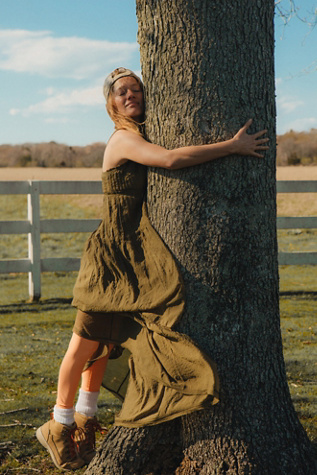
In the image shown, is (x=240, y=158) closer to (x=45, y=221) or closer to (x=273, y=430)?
(x=273, y=430)

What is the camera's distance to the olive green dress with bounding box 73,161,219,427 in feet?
9.84

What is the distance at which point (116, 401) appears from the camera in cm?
473

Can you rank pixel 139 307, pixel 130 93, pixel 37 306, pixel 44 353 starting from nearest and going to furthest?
pixel 139 307 < pixel 130 93 < pixel 44 353 < pixel 37 306

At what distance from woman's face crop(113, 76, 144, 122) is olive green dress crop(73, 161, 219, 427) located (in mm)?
272

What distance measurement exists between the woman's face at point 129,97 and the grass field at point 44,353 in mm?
1956

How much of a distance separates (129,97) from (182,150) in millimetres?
501

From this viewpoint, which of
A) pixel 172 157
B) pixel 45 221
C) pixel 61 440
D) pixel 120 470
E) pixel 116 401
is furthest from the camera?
pixel 45 221

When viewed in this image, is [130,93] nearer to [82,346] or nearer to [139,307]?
[139,307]

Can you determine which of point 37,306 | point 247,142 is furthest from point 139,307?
point 37,306

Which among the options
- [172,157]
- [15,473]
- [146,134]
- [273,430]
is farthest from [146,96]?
[15,473]

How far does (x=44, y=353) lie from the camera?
614 centimetres

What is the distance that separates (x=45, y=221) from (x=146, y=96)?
5.89 metres

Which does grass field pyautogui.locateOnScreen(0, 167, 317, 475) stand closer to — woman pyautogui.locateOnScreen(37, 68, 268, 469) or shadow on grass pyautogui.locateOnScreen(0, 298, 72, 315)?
shadow on grass pyautogui.locateOnScreen(0, 298, 72, 315)

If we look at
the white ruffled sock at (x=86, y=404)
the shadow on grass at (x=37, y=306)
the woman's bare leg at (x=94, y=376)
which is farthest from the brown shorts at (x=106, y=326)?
the shadow on grass at (x=37, y=306)
